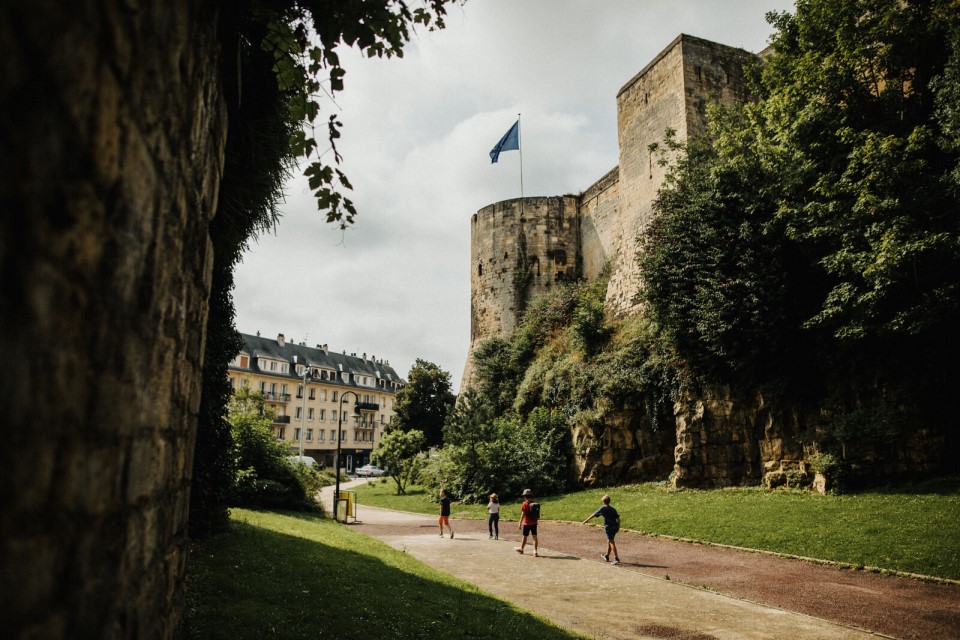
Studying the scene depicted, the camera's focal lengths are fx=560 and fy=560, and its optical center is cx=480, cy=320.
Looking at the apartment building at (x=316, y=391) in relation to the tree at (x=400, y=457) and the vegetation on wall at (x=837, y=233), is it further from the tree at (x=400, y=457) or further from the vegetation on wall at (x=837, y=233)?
the vegetation on wall at (x=837, y=233)

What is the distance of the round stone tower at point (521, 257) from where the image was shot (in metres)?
33.2

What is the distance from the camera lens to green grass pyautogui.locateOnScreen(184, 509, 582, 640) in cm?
538

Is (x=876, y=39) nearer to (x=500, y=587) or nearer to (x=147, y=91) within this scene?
(x=500, y=587)

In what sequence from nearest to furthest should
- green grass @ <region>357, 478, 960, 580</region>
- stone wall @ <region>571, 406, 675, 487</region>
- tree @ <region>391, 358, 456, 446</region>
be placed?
green grass @ <region>357, 478, 960, 580</region> → stone wall @ <region>571, 406, 675, 487</region> → tree @ <region>391, 358, 456, 446</region>

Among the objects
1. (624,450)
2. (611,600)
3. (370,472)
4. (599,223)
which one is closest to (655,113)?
(599,223)

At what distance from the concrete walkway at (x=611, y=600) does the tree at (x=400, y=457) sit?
1726 cm

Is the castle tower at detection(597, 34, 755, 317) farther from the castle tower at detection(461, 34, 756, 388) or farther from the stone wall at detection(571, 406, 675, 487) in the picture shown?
the stone wall at detection(571, 406, 675, 487)

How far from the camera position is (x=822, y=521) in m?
11.8

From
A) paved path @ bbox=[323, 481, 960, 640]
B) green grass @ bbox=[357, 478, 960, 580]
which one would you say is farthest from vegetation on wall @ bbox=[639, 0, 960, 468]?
paved path @ bbox=[323, 481, 960, 640]

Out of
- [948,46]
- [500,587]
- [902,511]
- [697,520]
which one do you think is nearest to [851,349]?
[902,511]

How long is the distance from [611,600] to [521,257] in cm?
2676

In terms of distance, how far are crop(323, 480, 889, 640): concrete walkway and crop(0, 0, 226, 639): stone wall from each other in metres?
6.17

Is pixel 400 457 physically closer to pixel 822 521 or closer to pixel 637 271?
pixel 637 271

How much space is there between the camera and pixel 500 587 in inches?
352
